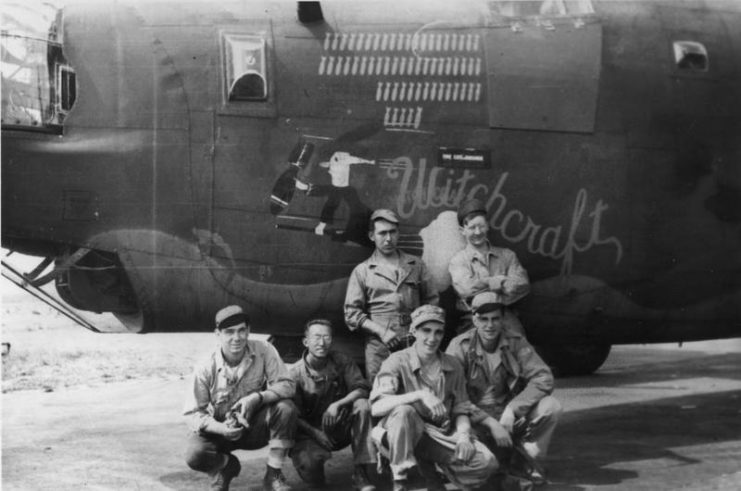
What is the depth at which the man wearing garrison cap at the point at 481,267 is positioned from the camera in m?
6.21

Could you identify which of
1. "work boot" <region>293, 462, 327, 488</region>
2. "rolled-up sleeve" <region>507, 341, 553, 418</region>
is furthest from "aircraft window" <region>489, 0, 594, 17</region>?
"work boot" <region>293, 462, 327, 488</region>

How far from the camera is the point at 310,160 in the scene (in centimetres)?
626

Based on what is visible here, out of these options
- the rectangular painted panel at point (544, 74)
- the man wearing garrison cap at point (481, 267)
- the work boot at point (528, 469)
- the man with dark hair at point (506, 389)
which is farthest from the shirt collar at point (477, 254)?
the work boot at point (528, 469)

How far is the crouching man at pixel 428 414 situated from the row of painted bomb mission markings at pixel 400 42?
1.98 metres

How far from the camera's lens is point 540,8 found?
21.6 feet

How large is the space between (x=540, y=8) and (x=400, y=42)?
112cm

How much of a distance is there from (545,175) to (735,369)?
6773 millimetres

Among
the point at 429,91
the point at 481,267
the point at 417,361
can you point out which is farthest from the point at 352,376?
the point at 429,91

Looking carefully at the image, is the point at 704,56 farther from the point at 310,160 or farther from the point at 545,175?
the point at 310,160

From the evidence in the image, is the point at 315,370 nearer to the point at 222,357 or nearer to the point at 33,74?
the point at 222,357

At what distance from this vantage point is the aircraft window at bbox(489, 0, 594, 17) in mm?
6566

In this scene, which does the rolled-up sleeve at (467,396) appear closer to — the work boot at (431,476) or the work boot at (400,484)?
the work boot at (431,476)

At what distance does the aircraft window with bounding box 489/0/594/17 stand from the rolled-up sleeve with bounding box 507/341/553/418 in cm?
246

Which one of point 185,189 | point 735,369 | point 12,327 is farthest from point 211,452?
point 12,327
